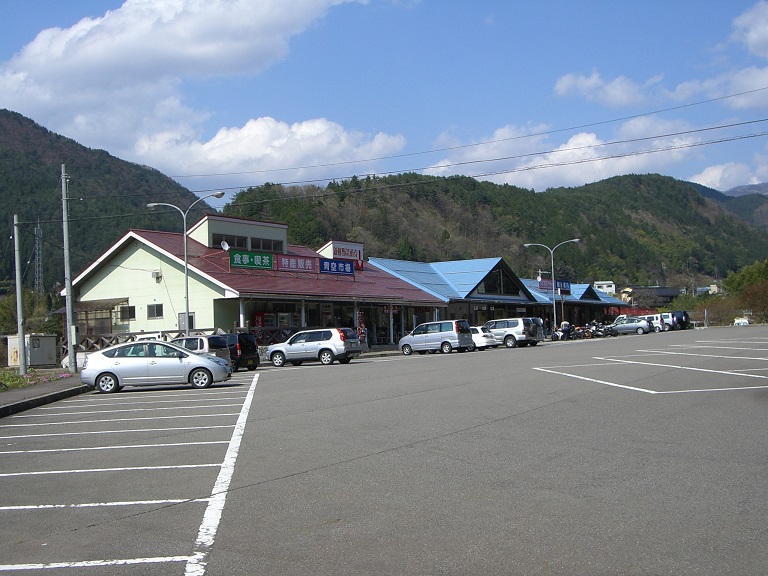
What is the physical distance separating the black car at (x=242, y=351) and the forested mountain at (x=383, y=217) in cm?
4152

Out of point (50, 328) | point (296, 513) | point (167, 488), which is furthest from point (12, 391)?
point (50, 328)

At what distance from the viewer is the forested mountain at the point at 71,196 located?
82812mm

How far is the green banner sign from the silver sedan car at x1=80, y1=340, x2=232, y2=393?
64.1 feet

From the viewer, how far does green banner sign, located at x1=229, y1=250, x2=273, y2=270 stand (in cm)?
4238

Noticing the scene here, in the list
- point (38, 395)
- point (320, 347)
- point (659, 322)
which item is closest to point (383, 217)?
point (659, 322)

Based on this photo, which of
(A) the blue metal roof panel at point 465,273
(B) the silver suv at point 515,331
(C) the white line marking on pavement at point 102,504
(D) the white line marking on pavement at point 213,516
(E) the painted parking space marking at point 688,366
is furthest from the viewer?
(A) the blue metal roof panel at point 465,273

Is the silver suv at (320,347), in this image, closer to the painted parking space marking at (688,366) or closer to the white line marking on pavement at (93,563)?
Answer: the painted parking space marking at (688,366)

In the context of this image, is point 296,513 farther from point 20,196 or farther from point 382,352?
point 20,196

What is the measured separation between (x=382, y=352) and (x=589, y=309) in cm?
4885

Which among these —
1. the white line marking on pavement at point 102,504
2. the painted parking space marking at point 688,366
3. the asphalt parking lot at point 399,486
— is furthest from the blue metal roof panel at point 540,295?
the white line marking on pavement at point 102,504

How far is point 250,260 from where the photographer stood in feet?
143

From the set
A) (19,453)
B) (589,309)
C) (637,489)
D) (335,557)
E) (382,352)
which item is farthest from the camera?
(589,309)

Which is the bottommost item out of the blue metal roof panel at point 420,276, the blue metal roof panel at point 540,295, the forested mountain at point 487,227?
the blue metal roof panel at point 540,295

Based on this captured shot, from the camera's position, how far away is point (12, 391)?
2238 centimetres
